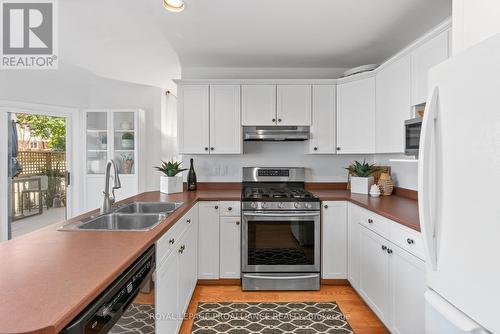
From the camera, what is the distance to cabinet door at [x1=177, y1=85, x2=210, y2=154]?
3154 mm

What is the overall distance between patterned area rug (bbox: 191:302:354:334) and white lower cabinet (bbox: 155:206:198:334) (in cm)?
25

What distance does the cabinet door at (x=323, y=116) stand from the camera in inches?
125

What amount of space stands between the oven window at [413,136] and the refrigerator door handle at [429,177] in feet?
3.32

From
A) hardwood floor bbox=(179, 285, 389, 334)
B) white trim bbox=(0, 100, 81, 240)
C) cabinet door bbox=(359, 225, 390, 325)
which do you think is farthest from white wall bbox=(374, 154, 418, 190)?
white trim bbox=(0, 100, 81, 240)

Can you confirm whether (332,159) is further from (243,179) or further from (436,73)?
(436,73)

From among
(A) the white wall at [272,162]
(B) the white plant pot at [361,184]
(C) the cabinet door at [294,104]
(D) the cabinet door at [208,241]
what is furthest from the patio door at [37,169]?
(B) the white plant pot at [361,184]

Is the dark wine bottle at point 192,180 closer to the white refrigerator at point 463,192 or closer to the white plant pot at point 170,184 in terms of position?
the white plant pot at point 170,184

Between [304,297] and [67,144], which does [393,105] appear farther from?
[67,144]

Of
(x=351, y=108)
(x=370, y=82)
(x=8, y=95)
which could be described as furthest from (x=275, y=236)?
(x=8, y=95)

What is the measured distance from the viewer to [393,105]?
8.45ft

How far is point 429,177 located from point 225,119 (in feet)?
7.68

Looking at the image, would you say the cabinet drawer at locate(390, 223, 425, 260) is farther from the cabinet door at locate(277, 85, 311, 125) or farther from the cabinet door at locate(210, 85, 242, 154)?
the cabinet door at locate(210, 85, 242, 154)

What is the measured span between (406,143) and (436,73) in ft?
3.90

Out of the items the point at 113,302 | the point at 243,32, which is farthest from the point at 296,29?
the point at 113,302
